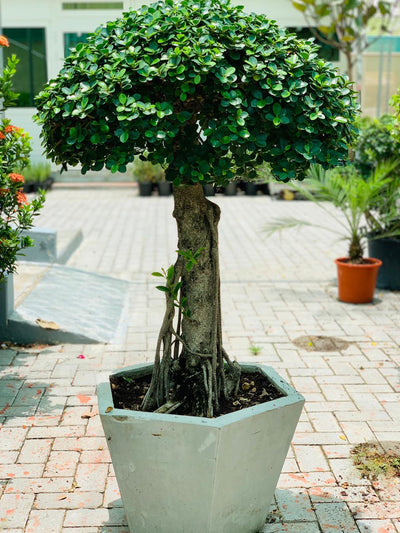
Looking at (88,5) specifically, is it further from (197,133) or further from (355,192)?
(197,133)

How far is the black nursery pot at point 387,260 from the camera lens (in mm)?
7734

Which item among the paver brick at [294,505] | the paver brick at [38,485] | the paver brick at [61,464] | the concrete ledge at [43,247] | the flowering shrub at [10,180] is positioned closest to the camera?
the paver brick at [294,505]

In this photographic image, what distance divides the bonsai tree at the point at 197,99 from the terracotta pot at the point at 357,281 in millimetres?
4167

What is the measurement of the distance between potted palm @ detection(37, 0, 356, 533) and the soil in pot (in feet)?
0.18

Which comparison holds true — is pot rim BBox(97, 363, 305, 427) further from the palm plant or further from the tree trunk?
the palm plant

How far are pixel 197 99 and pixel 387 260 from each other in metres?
5.25

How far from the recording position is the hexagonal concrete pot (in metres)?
2.97

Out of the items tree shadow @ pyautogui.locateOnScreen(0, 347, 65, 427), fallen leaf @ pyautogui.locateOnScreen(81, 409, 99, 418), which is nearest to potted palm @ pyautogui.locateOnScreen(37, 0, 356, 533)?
fallen leaf @ pyautogui.locateOnScreen(81, 409, 99, 418)

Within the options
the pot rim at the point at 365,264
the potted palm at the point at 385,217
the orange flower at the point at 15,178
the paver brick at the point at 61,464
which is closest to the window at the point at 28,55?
the potted palm at the point at 385,217

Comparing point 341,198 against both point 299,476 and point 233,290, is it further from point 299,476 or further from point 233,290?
point 299,476

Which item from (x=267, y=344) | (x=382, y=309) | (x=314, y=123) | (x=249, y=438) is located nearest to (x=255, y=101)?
(x=314, y=123)

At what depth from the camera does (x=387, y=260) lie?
786 centimetres

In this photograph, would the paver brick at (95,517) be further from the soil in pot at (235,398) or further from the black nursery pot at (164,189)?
the black nursery pot at (164,189)

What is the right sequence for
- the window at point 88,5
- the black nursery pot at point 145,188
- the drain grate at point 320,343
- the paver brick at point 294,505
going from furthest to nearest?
the window at point 88,5
the black nursery pot at point 145,188
the drain grate at point 320,343
the paver brick at point 294,505
